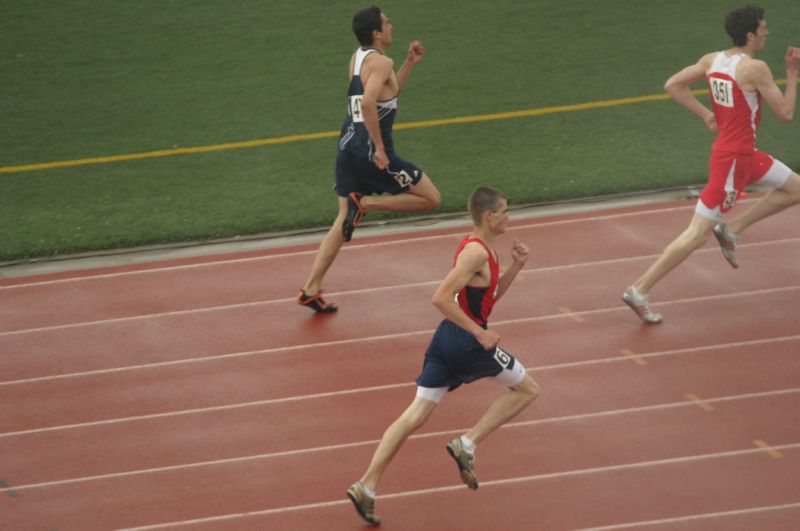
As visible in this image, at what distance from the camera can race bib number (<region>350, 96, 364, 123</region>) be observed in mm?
8266

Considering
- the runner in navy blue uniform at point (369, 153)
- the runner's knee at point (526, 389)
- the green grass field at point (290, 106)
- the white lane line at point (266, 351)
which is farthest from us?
the green grass field at point (290, 106)

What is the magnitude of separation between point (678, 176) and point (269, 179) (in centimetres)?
388

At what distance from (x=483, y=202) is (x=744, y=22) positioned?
289cm

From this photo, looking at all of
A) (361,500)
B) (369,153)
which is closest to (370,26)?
(369,153)

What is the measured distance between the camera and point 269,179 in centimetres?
1137

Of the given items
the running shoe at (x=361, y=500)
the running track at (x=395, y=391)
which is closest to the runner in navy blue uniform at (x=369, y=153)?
the running track at (x=395, y=391)

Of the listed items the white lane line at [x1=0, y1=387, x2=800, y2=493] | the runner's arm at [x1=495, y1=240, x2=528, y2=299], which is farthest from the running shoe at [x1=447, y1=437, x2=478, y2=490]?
the white lane line at [x1=0, y1=387, x2=800, y2=493]

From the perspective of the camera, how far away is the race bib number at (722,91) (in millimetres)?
7828

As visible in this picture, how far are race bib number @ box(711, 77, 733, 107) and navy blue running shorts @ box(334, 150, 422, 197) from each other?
2.13m

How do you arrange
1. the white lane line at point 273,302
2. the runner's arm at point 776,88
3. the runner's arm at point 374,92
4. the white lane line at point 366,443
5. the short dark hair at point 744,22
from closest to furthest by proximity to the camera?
the white lane line at point 366,443, the runner's arm at point 776,88, the short dark hair at point 744,22, the runner's arm at point 374,92, the white lane line at point 273,302

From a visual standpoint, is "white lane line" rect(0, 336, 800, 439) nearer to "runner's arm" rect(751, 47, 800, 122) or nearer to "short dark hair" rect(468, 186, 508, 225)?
"runner's arm" rect(751, 47, 800, 122)

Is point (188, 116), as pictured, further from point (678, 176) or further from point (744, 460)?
point (744, 460)

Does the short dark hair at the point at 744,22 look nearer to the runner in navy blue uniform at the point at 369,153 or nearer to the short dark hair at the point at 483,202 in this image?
the runner in navy blue uniform at the point at 369,153

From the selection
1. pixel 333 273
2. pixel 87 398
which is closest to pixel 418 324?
pixel 333 273
